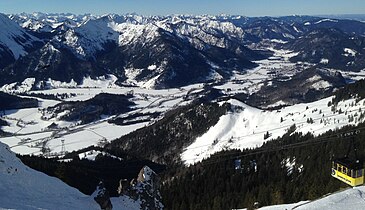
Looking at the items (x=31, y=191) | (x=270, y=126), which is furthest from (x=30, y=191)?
(x=270, y=126)

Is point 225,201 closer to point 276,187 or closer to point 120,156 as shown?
point 276,187

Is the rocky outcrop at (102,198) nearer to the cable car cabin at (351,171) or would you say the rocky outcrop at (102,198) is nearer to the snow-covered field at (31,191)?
the snow-covered field at (31,191)

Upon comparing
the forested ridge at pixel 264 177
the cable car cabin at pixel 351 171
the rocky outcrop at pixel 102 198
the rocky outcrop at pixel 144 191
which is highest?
the cable car cabin at pixel 351 171

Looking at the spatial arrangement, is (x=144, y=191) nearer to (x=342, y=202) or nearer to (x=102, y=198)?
(x=102, y=198)

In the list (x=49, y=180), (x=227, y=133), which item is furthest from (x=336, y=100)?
(x=49, y=180)

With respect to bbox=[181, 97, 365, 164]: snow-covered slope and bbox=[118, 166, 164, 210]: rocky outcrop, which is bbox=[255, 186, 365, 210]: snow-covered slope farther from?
bbox=[181, 97, 365, 164]: snow-covered slope

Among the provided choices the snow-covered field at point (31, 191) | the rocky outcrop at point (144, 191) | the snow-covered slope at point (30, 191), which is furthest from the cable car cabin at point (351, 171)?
the snow-covered slope at point (30, 191)
